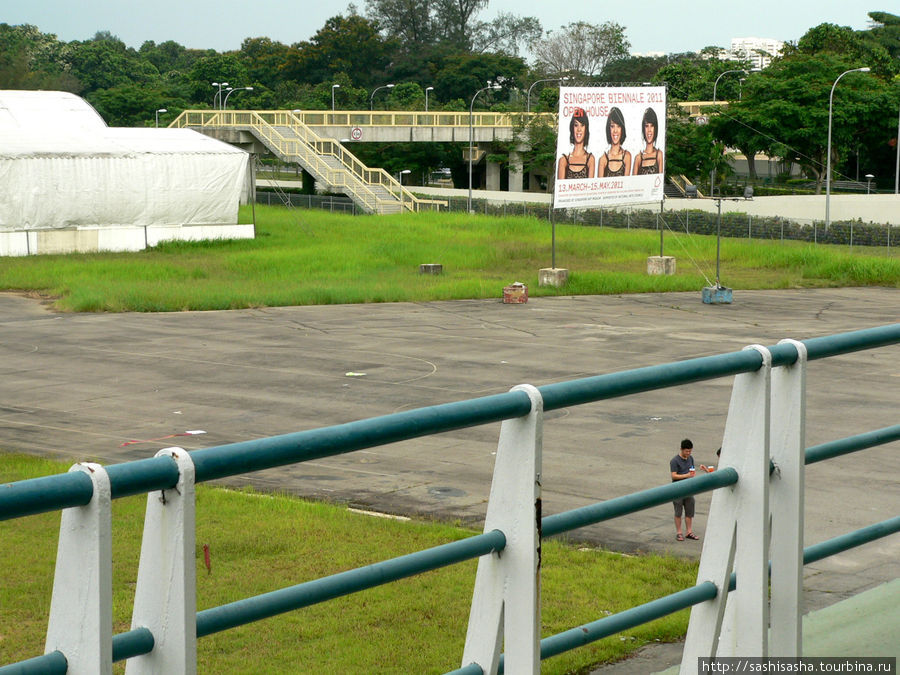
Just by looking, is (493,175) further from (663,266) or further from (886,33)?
(663,266)

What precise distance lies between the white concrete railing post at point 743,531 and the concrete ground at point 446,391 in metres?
6.16

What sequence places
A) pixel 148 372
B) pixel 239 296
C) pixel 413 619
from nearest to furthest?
pixel 413 619, pixel 148 372, pixel 239 296

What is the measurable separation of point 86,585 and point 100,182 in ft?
166

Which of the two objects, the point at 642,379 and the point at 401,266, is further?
the point at 401,266

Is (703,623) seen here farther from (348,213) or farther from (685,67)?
(685,67)

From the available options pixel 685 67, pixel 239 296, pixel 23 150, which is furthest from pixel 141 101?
pixel 239 296

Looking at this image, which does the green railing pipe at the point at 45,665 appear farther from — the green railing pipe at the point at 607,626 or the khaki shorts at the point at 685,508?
the khaki shorts at the point at 685,508

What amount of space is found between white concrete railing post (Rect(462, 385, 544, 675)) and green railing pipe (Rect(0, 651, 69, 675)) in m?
1.10

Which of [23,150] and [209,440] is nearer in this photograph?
[209,440]

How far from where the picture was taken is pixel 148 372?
79.6 feet

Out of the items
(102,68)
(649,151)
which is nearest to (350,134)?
(649,151)

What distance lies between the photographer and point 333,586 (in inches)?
110

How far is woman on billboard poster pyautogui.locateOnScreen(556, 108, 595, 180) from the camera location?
139 ft

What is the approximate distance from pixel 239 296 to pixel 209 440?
19097mm
